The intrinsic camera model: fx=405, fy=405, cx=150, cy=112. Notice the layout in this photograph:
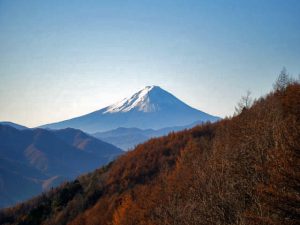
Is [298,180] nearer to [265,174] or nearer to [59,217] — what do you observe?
[265,174]

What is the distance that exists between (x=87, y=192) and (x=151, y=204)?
3666 cm

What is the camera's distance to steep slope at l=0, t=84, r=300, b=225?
15867 mm

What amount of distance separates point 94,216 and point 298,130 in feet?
177

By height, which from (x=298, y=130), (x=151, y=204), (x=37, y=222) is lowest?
(x=37, y=222)

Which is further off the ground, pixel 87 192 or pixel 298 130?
pixel 298 130

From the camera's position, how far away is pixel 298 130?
17438mm

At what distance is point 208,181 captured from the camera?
2300cm

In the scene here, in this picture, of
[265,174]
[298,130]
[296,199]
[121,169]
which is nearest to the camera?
[296,199]

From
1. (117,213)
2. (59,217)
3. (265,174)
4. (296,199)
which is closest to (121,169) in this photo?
(59,217)

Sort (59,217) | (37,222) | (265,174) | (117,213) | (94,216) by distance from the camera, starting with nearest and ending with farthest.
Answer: (265,174) < (117,213) < (94,216) < (59,217) < (37,222)

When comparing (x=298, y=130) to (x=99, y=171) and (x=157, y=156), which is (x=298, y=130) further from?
(x=99, y=171)

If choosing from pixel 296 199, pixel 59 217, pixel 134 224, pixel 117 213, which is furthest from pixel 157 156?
pixel 296 199

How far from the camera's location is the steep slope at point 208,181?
15.9 metres

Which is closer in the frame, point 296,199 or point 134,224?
point 296,199
